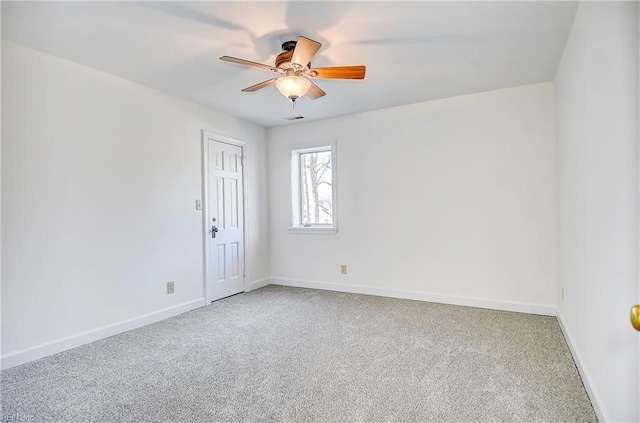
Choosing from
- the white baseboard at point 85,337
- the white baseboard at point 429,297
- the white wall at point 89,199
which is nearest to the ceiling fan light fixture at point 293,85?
the white wall at point 89,199

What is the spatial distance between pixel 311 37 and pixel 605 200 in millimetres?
2063

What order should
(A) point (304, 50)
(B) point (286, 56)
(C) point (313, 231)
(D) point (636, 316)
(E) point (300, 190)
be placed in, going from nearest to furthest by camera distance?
(D) point (636, 316), (A) point (304, 50), (B) point (286, 56), (C) point (313, 231), (E) point (300, 190)

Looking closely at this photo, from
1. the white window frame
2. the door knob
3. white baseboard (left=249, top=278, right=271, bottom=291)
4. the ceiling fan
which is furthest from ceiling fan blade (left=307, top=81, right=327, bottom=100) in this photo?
white baseboard (left=249, top=278, right=271, bottom=291)

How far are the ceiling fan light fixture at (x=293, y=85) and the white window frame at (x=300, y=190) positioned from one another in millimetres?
2069

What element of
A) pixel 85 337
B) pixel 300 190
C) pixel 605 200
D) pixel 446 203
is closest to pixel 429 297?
pixel 446 203

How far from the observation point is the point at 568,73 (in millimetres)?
2615

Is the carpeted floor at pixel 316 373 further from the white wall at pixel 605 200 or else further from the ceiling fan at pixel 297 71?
the ceiling fan at pixel 297 71

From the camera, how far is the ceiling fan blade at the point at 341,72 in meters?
2.44

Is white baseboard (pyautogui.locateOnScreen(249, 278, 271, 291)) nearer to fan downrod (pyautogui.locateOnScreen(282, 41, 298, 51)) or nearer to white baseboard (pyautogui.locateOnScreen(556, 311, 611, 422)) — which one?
fan downrod (pyautogui.locateOnScreen(282, 41, 298, 51))

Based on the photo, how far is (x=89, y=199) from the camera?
2.97 m

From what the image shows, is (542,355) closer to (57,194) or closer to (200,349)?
(200,349)

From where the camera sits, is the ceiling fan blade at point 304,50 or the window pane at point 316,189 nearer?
the ceiling fan blade at point 304,50

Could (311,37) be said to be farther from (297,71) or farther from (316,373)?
(316,373)

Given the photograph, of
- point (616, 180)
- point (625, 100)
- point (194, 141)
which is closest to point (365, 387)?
point (616, 180)
